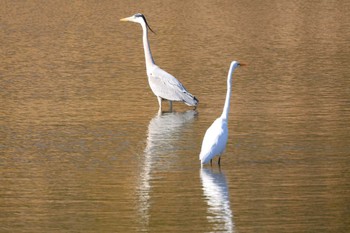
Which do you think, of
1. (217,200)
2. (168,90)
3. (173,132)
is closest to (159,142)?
(173,132)

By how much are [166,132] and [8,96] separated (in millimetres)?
3356

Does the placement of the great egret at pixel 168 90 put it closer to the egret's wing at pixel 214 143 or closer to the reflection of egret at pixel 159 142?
the reflection of egret at pixel 159 142

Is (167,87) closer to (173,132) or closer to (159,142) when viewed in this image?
(173,132)

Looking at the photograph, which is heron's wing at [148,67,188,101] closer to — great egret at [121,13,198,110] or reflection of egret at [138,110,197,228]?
great egret at [121,13,198,110]

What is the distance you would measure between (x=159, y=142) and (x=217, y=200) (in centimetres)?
290

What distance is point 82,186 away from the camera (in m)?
11.0

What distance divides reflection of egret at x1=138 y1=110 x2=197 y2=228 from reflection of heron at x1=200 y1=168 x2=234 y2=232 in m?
0.48

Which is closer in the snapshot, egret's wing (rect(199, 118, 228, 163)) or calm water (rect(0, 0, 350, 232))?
calm water (rect(0, 0, 350, 232))

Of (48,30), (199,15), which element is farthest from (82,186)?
(199,15)

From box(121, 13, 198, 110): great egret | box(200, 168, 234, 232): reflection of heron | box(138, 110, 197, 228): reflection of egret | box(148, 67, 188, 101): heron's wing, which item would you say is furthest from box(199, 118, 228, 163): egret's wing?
box(148, 67, 188, 101): heron's wing

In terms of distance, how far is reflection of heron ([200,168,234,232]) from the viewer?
9633 millimetres

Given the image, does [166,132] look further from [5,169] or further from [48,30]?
[48,30]

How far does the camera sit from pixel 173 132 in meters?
14.0

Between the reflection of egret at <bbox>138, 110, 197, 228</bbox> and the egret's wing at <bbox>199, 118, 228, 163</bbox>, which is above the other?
the egret's wing at <bbox>199, 118, 228, 163</bbox>
